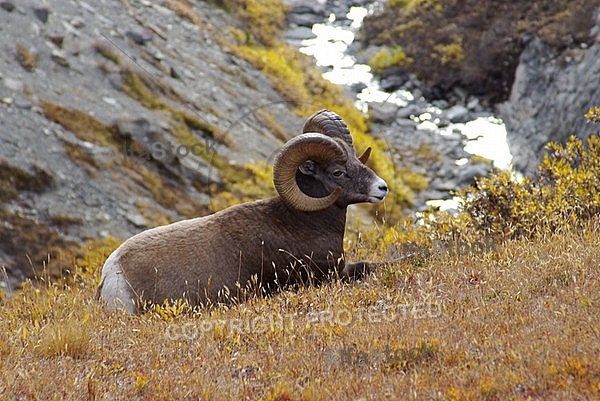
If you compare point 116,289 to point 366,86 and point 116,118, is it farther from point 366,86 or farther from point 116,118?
point 366,86

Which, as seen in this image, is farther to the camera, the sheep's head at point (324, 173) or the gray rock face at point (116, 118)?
the gray rock face at point (116, 118)

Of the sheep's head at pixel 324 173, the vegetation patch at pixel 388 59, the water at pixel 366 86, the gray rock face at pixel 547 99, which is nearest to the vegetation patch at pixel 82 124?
the sheep's head at pixel 324 173

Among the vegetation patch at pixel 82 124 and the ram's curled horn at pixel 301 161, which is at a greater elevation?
the ram's curled horn at pixel 301 161

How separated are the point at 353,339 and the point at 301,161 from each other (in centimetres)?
295

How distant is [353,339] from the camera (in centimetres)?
584

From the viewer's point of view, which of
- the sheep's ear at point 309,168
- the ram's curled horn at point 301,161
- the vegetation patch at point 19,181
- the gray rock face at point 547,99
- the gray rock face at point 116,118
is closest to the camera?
the ram's curled horn at point 301,161

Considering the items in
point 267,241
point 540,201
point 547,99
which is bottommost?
point 547,99

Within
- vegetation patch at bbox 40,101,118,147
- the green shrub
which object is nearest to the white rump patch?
the green shrub

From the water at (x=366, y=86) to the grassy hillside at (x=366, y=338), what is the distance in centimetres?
1068

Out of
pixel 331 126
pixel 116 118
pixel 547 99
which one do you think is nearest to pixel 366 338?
pixel 331 126

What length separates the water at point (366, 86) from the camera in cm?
2095

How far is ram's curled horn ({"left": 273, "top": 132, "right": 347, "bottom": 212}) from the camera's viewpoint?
8211mm

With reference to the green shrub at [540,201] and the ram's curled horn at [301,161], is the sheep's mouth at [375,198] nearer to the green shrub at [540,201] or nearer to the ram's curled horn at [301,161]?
the ram's curled horn at [301,161]

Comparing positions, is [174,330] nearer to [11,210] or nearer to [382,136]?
[11,210]
